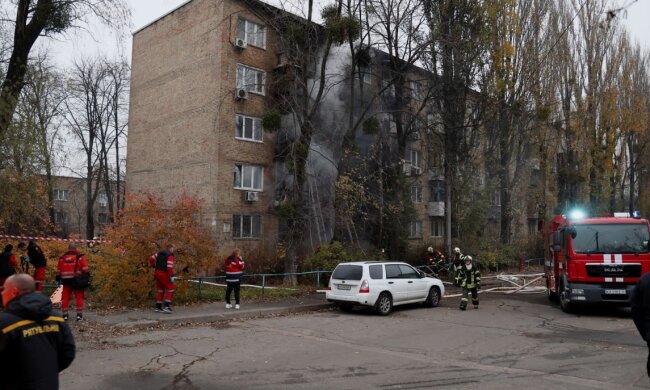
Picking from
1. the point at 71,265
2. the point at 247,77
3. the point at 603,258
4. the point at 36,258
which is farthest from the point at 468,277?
the point at 247,77

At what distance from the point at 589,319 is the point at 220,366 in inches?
411

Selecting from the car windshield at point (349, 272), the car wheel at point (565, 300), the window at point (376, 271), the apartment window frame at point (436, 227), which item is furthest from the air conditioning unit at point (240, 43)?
the apartment window frame at point (436, 227)

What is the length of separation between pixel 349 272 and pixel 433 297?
10.6 feet

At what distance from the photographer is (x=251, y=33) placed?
27.0 m

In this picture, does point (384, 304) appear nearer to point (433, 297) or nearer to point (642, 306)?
point (433, 297)

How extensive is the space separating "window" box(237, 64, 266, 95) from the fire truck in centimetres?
1665

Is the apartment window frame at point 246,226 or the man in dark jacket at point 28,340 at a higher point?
the apartment window frame at point 246,226

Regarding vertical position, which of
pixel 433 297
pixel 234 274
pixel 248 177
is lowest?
pixel 433 297

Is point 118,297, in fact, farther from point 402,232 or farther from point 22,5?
point 402,232

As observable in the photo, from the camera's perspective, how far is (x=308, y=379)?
7242mm

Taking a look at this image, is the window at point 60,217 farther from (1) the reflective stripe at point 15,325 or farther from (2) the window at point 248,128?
(1) the reflective stripe at point 15,325

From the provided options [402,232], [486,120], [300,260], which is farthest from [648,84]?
[300,260]

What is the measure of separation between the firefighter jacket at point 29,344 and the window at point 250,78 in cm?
2280

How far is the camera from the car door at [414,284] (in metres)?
15.1
